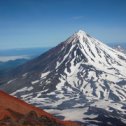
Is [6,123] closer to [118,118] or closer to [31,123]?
[31,123]

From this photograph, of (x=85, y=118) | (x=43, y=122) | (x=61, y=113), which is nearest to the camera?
(x=43, y=122)

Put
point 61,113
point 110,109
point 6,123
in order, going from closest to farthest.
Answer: point 6,123, point 61,113, point 110,109

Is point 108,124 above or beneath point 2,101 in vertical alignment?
beneath

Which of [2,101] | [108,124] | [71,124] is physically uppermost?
[2,101]

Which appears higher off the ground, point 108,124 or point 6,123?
point 6,123

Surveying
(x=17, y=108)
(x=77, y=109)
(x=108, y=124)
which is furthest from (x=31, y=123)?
(x=77, y=109)

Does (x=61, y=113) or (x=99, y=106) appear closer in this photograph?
(x=61, y=113)

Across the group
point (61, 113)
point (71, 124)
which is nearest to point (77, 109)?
point (61, 113)

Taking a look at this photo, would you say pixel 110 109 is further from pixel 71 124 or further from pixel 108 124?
pixel 71 124

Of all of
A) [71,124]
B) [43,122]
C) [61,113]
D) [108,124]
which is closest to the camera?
[43,122]
